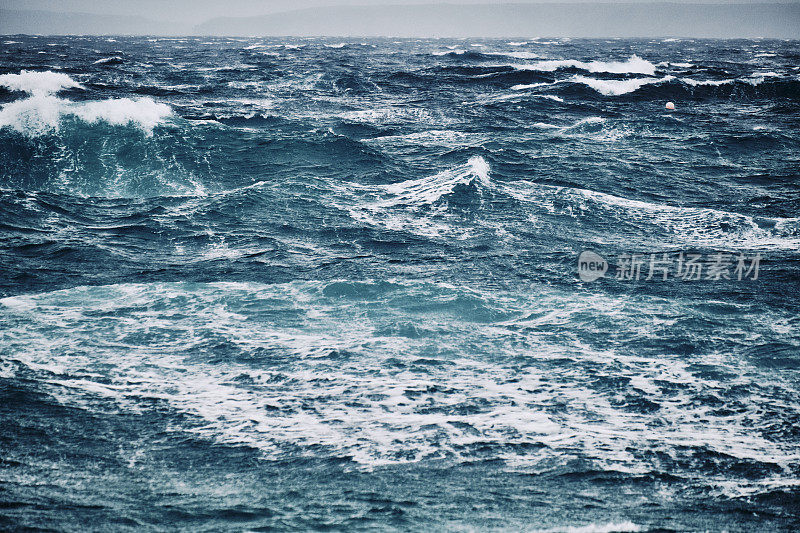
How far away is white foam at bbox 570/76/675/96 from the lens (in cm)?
3859

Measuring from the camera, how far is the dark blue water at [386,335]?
7289 mm

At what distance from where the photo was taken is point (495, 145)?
82.2 feet

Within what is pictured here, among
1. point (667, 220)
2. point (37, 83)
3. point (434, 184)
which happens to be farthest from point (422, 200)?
point (37, 83)

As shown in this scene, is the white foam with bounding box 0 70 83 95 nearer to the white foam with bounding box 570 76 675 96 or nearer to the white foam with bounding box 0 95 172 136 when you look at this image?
the white foam with bounding box 0 95 172 136

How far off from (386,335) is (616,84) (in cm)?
3510

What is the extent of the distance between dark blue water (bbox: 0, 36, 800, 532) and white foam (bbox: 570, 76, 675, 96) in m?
14.9

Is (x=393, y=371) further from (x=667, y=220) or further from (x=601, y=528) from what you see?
(x=667, y=220)

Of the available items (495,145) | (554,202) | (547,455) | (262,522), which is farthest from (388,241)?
(495,145)

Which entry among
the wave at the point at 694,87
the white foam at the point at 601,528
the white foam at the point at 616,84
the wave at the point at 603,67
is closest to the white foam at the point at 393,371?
the white foam at the point at 601,528

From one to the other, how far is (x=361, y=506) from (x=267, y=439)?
6.00 feet

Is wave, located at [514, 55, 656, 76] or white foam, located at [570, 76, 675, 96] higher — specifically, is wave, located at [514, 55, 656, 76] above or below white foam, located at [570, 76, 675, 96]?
above

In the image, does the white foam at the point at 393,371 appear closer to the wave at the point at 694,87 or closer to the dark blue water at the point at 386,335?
the dark blue water at the point at 386,335
